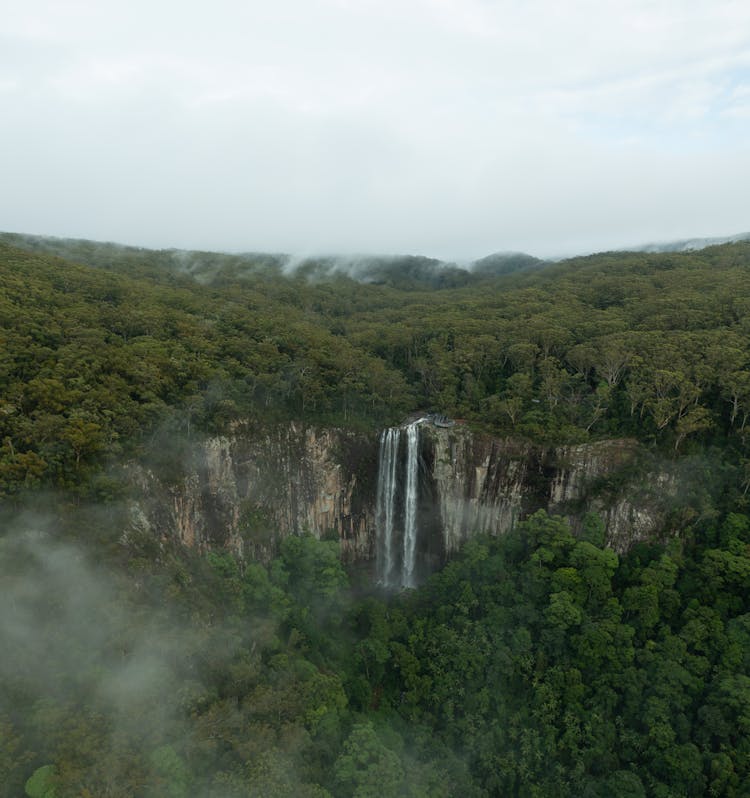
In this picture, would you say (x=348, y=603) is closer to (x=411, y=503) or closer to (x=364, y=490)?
(x=364, y=490)

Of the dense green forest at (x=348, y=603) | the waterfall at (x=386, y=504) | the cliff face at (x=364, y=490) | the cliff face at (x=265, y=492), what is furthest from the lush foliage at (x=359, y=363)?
the waterfall at (x=386, y=504)

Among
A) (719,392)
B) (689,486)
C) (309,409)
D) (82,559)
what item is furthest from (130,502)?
(719,392)

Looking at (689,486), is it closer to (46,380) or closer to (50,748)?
(50,748)

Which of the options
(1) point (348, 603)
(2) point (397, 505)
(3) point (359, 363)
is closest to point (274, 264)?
(3) point (359, 363)

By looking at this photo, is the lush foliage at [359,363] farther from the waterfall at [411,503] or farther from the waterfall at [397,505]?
the waterfall at [411,503]

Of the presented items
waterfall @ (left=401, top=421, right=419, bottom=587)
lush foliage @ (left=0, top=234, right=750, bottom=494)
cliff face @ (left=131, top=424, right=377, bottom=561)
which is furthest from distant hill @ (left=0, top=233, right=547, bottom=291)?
waterfall @ (left=401, top=421, right=419, bottom=587)
